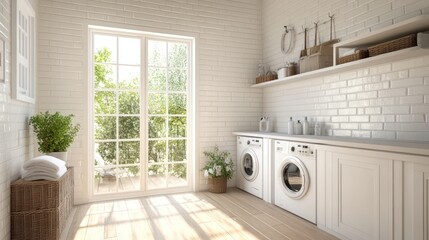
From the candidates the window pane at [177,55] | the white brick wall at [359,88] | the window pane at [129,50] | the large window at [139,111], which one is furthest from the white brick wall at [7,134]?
the white brick wall at [359,88]

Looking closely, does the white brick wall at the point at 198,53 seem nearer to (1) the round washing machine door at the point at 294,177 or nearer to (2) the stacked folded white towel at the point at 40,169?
(2) the stacked folded white towel at the point at 40,169

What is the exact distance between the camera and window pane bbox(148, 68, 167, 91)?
4.12m

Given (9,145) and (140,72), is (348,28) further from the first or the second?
(9,145)

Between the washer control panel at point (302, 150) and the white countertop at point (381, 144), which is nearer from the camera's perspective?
the white countertop at point (381, 144)

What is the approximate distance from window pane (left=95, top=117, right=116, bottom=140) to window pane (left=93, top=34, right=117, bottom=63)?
0.85 metres

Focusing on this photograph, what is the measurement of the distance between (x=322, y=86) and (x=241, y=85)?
1.47 m

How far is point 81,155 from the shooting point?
361 centimetres

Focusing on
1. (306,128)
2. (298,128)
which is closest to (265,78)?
(298,128)

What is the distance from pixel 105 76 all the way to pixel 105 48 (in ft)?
1.32

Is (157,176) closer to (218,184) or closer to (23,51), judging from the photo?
(218,184)

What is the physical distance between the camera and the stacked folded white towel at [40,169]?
2.48 metres

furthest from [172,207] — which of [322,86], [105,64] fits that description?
[322,86]

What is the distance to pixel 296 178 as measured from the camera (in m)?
3.14

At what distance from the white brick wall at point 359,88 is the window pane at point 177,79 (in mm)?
1492
